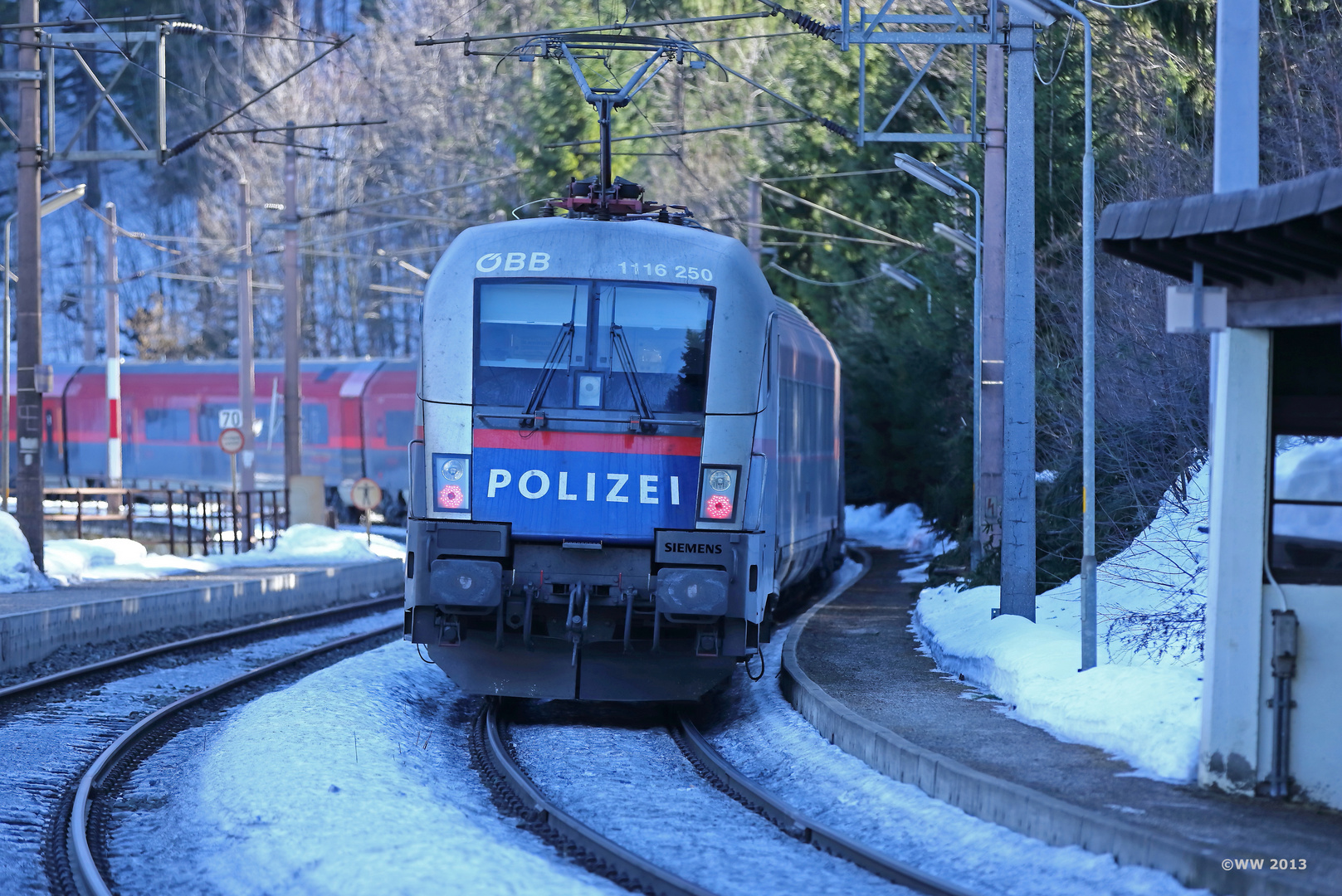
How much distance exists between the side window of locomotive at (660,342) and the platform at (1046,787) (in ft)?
7.95

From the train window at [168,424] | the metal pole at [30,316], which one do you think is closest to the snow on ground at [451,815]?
the metal pole at [30,316]

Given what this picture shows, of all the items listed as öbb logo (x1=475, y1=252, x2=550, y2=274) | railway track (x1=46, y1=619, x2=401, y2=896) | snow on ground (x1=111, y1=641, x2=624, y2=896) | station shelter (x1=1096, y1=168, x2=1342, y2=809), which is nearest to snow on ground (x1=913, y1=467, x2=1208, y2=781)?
station shelter (x1=1096, y1=168, x2=1342, y2=809)

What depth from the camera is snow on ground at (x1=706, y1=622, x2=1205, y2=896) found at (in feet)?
23.4

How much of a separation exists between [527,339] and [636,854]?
4714 millimetres

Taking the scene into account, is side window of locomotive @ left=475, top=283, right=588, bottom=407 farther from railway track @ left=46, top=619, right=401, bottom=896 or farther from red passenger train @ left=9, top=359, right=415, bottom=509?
red passenger train @ left=9, top=359, right=415, bottom=509

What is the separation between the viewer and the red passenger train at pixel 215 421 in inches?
1483

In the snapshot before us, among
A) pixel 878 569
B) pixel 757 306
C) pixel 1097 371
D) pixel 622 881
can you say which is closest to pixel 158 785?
pixel 622 881

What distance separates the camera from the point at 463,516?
36.9 ft

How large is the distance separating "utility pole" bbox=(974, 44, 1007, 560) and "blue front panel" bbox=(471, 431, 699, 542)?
643cm

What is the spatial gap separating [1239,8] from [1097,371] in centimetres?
942

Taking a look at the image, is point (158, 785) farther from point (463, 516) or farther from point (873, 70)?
point (873, 70)

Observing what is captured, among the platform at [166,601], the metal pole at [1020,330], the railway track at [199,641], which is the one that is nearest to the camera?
the railway track at [199,641]

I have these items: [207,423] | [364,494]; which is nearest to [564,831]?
[364,494]

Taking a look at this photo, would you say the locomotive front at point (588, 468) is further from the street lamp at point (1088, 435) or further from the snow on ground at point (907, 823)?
the street lamp at point (1088, 435)
